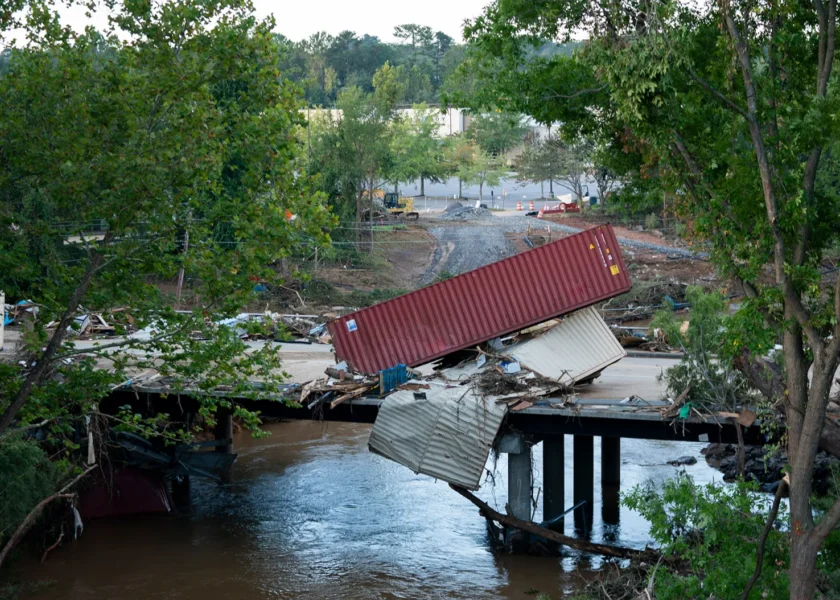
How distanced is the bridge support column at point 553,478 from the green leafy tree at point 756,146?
23.9ft

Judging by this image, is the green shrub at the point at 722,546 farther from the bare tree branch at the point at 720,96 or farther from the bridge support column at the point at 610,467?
the bridge support column at the point at 610,467

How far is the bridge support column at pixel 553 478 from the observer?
70.8ft

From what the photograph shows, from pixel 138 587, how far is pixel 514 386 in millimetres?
8739

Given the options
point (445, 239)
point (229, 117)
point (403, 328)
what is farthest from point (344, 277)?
A: point (229, 117)

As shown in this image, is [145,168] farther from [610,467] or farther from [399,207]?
[399,207]

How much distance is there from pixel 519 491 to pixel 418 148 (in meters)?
53.2

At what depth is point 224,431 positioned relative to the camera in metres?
28.2

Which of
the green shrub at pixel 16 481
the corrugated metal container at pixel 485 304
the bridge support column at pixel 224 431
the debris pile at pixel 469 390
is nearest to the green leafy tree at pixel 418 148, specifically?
the bridge support column at pixel 224 431

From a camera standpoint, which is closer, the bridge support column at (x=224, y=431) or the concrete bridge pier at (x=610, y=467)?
the concrete bridge pier at (x=610, y=467)

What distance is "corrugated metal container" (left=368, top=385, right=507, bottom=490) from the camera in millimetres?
19281

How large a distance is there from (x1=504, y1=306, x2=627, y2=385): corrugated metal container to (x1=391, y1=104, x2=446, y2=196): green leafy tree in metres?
45.3

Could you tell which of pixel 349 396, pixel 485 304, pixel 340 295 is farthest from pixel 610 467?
pixel 340 295

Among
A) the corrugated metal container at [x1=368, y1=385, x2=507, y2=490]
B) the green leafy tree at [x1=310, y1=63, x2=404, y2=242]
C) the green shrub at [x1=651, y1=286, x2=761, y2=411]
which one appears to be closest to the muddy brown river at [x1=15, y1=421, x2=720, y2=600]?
the corrugated metal container at [x1=368, y1=385, x2=507, y2=490]

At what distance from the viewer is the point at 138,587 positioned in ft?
63.8
